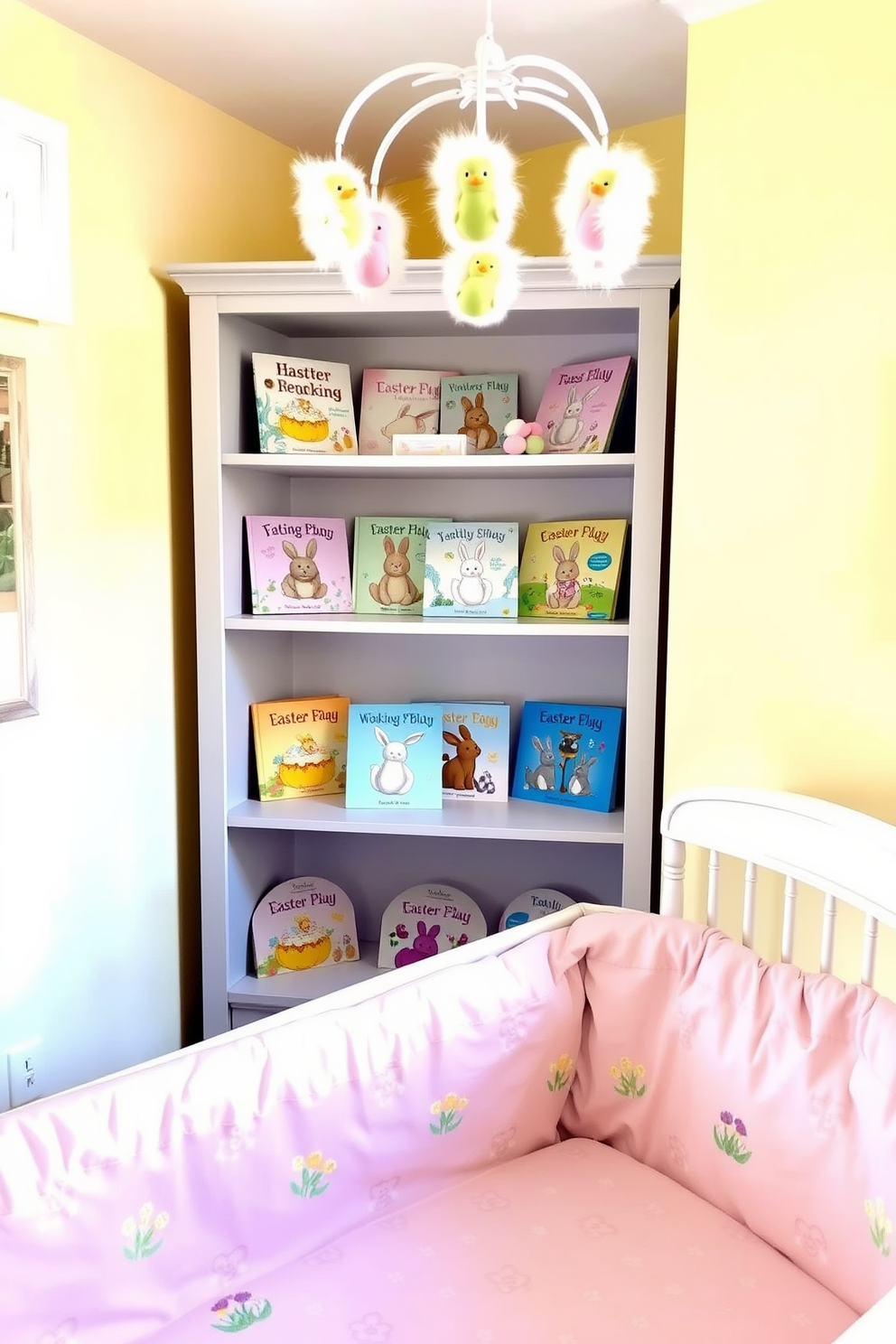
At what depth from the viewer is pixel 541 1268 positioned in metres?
1.32

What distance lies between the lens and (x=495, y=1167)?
151cm

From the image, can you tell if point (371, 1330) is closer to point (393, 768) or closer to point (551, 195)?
point (393, 768)

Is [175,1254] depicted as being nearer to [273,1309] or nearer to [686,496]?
[273,1309]

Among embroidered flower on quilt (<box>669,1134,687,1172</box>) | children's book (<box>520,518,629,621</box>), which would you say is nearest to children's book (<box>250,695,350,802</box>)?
children's book (<box>520,518,629,621</box>)

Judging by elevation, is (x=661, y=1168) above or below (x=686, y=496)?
below

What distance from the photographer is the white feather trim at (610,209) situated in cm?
88

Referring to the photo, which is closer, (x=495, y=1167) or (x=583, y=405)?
(x=495, y=1167)

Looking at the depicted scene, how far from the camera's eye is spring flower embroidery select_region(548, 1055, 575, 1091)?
5.13ft

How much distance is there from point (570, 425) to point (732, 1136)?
1336 millimetres

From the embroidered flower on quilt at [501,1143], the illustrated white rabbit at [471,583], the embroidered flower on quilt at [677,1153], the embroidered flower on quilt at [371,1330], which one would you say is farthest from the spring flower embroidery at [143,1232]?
the illustrated white rabbit at [471,583]

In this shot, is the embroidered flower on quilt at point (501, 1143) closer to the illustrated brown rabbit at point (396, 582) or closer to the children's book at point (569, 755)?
the children's book at point (569, 755)

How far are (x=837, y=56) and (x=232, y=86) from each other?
112cm

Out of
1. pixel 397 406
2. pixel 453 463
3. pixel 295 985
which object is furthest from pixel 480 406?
pixel 295 985

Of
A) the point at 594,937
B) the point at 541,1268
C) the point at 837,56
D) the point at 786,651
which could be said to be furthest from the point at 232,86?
the point at 541,1268
